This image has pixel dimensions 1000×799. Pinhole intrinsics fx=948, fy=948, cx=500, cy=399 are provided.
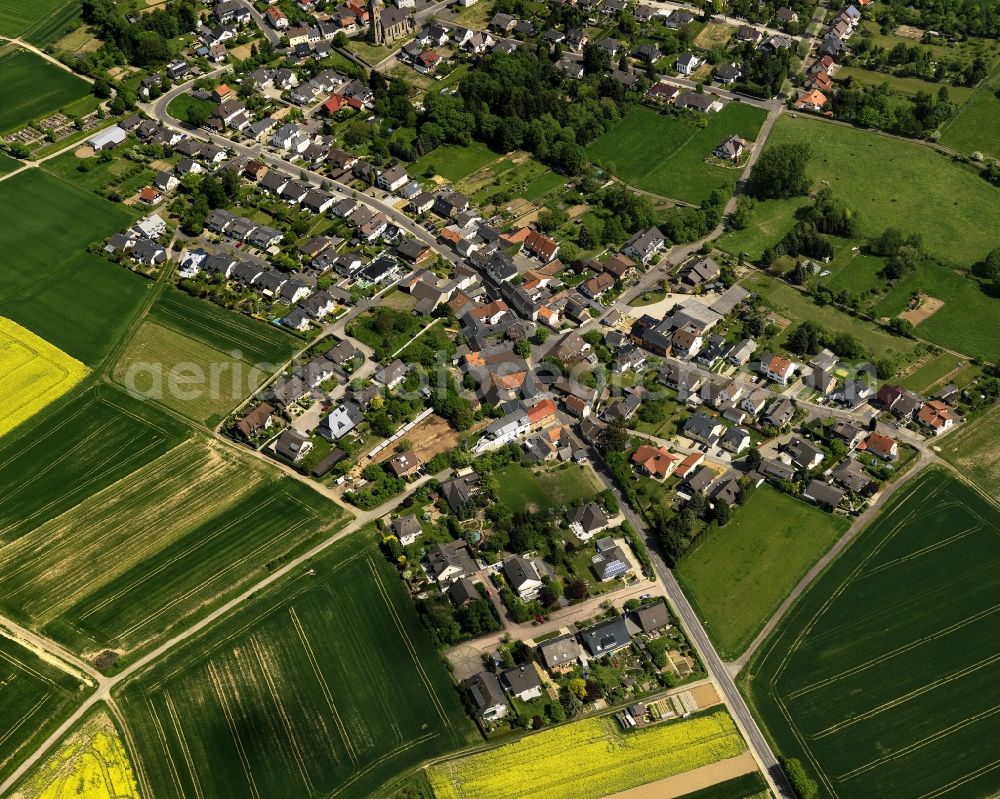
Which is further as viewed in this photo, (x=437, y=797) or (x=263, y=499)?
(x=263, y=499)

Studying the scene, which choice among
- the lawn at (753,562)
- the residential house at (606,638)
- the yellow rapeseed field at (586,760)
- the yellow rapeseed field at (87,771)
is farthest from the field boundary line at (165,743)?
the lawn at (753,562)

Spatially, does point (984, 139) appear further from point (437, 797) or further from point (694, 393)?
point (437, 797)

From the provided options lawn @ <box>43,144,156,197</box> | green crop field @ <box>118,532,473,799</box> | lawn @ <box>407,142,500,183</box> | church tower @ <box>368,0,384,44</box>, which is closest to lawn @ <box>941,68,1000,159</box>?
lawn @ <box>407,142,500,183</box>

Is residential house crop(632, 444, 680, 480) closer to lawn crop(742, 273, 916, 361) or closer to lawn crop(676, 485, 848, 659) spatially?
lawn crop(676, 485, 848, 659)

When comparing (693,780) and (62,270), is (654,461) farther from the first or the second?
(62,270)

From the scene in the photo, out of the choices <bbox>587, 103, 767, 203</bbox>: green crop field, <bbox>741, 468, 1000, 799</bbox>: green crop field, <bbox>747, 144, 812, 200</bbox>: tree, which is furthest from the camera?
<bbox>587, 103, 767, 203</bbox>: green crop field

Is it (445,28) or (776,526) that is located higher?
(445,28)

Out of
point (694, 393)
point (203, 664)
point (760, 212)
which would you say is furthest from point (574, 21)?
point (203, 664)
